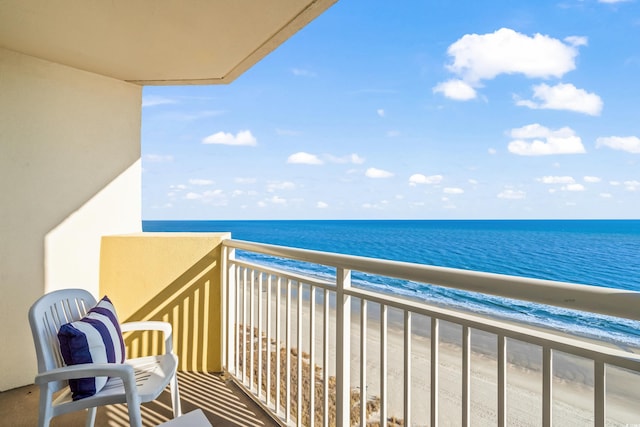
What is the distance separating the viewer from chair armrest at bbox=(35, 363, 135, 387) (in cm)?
146

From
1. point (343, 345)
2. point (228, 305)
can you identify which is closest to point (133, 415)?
point (343, 345)

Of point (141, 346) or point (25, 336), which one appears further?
point (141, 346)

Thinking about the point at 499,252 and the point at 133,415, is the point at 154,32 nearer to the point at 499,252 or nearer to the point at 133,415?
the point at 133,415

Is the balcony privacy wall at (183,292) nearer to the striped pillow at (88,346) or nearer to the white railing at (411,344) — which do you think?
the white railing at (411,344)

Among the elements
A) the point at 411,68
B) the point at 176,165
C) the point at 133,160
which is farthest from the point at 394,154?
the point at 133,160

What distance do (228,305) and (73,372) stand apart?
149 centimetres

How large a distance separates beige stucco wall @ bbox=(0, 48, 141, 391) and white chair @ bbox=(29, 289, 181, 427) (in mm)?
1112

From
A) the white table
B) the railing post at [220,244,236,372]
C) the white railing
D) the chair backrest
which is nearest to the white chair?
the chair backrest

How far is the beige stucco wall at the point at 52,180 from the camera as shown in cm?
270

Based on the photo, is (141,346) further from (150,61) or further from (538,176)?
(538,176)

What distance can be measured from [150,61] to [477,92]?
97.5 ft

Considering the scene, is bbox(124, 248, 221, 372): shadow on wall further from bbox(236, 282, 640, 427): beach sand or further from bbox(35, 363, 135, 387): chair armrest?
bbox(35, 363, 135, 387): chair armrest

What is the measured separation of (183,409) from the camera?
2451 millimetres

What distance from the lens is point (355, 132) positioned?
29.5 meters
